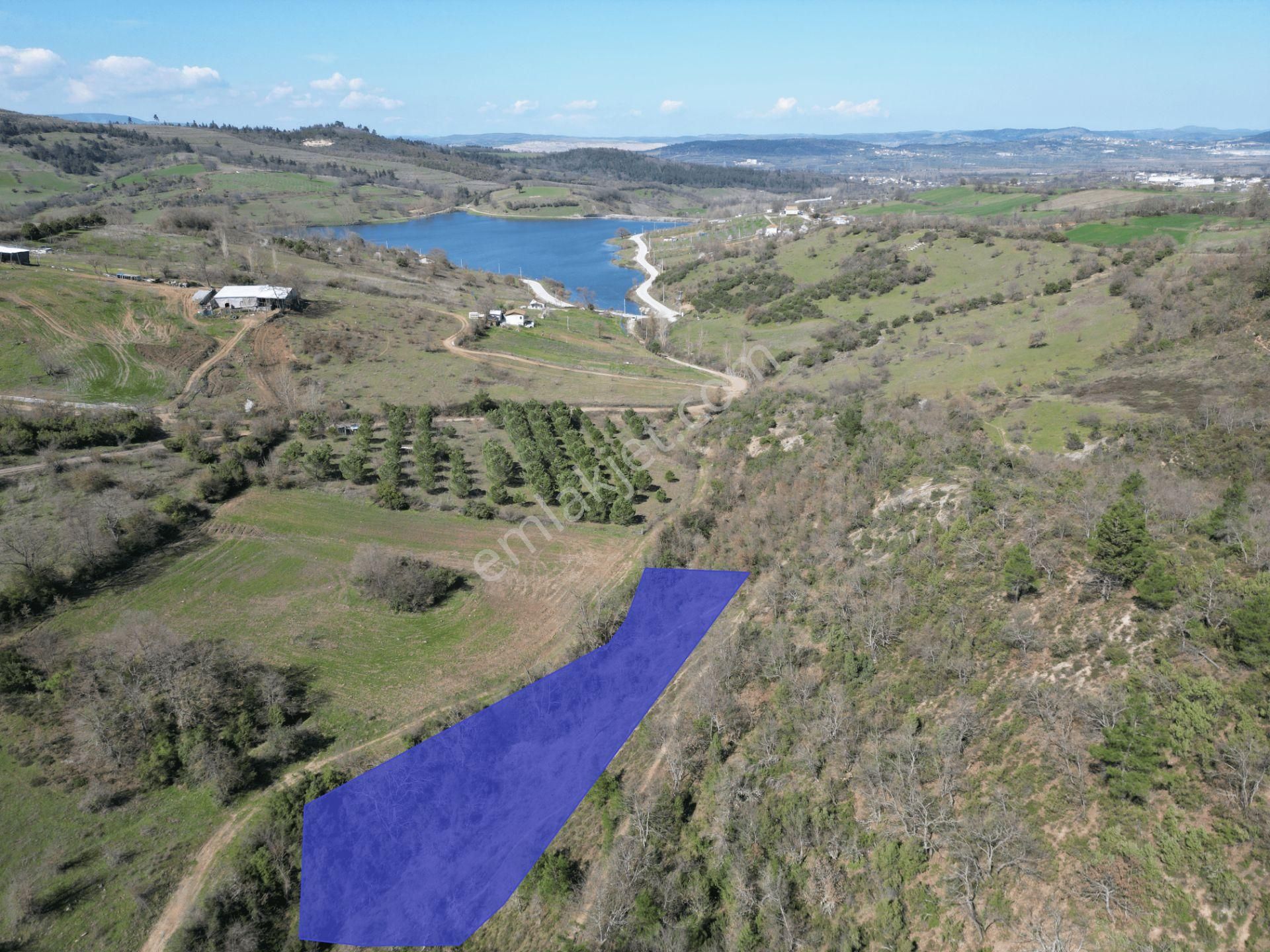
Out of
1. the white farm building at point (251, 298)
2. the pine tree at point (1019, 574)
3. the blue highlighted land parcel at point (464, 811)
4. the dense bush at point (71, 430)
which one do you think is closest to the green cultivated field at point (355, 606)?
the blue highlighted land parcel at point (464, 811)

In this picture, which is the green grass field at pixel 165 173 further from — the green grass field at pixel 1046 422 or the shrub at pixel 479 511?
the green grass field at pixel 1046 422

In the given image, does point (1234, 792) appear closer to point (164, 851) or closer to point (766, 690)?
point (766, 690)

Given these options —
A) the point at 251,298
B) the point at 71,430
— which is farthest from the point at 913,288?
the point at 71,430

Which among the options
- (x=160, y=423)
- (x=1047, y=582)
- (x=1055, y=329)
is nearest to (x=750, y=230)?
(x=1055, y=329)

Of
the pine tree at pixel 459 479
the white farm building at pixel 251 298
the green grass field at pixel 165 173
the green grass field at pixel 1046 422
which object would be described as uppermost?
the green grass field at pixel 165 173

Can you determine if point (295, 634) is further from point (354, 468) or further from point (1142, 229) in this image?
point (1142, 229)

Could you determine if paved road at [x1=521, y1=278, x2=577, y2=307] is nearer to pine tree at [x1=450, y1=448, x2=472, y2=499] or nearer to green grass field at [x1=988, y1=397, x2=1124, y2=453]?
pine tree at [x1=450, y1=448, x2=472, y2=499]

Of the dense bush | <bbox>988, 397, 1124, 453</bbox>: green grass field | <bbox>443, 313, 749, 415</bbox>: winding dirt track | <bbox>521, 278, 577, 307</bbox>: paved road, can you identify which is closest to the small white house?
the dense bush
